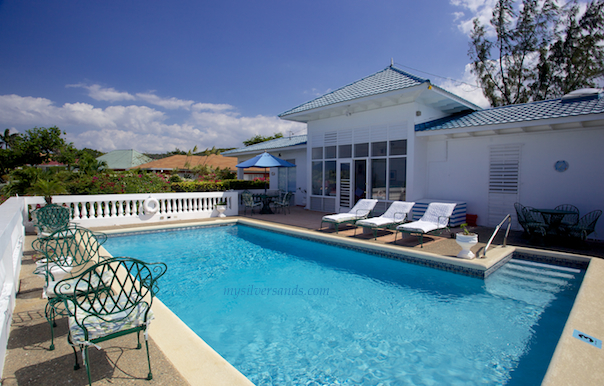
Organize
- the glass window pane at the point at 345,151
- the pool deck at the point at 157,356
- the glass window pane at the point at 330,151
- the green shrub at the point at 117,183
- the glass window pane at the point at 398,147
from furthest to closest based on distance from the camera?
the glass window pane at the point at 330,151 < the glass window pane at the point at 345,151 < the green shrub at the point at 117,183 < the glass window pane at the point at 398,147 < the pool deck at the point at 157,356

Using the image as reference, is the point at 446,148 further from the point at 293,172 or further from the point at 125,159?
the point at 125,159

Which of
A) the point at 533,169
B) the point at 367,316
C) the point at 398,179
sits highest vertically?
the point at 533,169

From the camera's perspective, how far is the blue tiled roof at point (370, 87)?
9922mm

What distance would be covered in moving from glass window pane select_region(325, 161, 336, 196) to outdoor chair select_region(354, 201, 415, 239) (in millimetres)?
3983

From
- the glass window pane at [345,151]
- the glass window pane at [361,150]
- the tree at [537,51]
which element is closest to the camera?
the glass window pane at [361,150]

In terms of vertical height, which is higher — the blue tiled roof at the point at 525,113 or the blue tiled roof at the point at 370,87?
the blue tiled roof at the point at 370,87

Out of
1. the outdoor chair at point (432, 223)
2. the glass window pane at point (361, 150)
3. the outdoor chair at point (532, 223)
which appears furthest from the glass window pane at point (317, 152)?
the outdoor chair at point (532, 223)

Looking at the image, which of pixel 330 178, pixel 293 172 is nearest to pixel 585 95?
pixel 330 178

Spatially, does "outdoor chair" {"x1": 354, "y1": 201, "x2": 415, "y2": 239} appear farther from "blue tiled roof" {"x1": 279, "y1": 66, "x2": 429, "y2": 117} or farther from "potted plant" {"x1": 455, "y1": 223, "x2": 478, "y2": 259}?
"blue tiled roof" {"x1": 279, "y1": 66, "x2": 429, "y2": 117}

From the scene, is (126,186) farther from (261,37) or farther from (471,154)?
(471,154)

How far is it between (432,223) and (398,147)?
3694mm

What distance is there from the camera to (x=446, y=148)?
1027 cm

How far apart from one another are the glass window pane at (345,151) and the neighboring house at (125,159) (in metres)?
34.9

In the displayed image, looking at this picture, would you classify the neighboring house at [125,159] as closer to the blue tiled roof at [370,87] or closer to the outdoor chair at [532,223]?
the blue tiled roof at [370,87]
